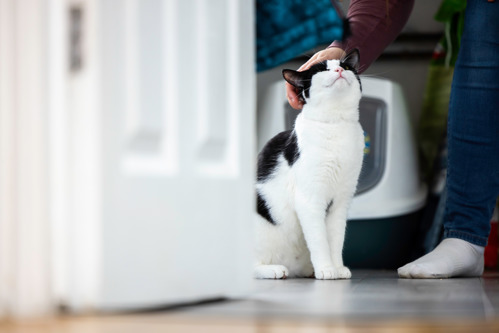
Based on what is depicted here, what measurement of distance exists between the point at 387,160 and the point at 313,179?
69cm

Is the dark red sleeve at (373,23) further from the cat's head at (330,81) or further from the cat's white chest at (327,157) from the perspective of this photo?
the cat's white chest at (327,157)

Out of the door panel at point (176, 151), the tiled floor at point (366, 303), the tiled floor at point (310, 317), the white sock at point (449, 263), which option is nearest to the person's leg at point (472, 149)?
the white sock at point (449, 263)

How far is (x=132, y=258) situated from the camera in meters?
0.84

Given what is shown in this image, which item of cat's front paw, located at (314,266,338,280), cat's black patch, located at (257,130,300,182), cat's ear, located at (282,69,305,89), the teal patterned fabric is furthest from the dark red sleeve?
cat's front paw, located at (314,266,338,280)

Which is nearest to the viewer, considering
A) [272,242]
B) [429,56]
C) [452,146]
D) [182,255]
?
[182,255]

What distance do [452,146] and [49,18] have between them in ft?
3.69

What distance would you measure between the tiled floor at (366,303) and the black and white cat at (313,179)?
1.22ft

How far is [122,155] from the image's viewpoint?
83cm

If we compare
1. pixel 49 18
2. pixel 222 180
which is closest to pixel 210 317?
pixel 222 180

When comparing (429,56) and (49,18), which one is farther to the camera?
(429,56)

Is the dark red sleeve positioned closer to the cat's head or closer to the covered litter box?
the cat's head

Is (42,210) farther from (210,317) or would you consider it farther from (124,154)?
(210,317)

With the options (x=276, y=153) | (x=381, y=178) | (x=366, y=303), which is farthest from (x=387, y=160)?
(x=366, y=303)

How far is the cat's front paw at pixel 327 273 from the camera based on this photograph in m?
1.60
